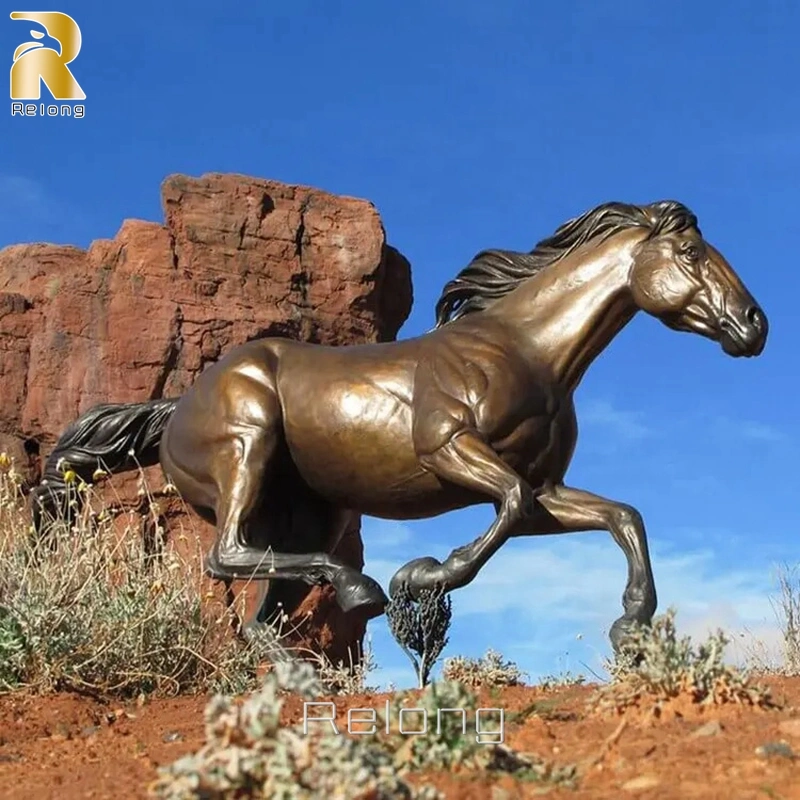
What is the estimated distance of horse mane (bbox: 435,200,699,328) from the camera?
230 inches

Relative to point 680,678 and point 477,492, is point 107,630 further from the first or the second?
point 680,678

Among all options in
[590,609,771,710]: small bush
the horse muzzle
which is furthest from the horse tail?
[590,609,771,710]: small bush

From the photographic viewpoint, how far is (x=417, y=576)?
17.9 ft

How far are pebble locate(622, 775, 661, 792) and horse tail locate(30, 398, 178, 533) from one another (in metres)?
4.78

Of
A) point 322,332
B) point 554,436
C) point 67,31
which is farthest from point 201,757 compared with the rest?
point 322,332

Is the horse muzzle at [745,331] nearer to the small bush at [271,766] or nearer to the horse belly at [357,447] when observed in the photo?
the horse belly at [357,447]

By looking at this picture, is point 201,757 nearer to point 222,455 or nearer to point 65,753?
point 65,753

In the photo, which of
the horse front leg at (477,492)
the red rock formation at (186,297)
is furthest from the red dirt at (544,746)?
the red rock formation at (186,297)

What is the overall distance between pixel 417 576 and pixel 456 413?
76cm

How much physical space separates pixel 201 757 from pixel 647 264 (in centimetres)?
406

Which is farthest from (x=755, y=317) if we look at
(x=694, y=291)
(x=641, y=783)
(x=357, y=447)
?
(x=641, y=783)

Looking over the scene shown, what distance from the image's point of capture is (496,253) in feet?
21.1

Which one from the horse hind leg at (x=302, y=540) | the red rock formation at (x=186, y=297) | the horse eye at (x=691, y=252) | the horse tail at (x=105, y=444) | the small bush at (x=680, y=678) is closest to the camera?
the small bush at (x=680, y=678)

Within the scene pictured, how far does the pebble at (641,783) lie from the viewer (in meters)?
2.55
